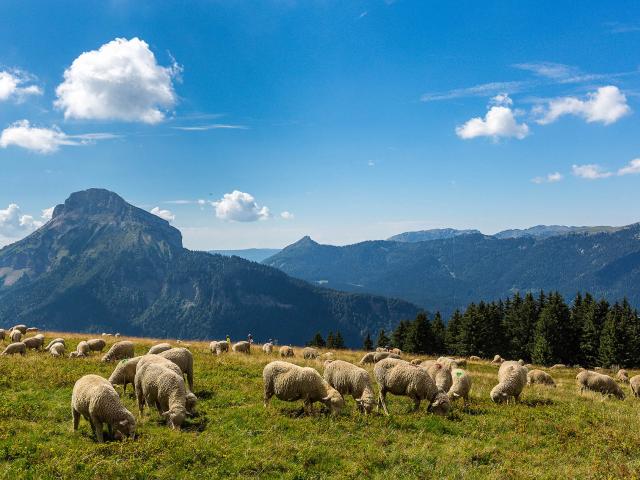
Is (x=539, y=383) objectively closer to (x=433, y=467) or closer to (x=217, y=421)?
Answer: (x=433, y=467)

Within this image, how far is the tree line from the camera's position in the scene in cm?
7256

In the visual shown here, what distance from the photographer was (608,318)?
7550 cm

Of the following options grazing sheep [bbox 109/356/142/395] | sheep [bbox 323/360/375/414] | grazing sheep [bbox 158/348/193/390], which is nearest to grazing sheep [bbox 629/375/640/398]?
sheep [bbox 323/360/375/414]

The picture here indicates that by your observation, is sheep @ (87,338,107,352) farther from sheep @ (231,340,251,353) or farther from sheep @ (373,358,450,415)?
sheep @ (373,358,450,415)

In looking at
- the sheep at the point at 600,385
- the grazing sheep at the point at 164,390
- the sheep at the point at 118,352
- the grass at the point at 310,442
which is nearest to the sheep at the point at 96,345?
the sheep at the point at 118,352

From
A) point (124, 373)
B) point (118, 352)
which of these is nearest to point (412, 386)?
point (124, 373)

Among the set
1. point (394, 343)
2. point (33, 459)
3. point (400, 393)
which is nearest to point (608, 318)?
point (394, 343)

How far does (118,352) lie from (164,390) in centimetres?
1226

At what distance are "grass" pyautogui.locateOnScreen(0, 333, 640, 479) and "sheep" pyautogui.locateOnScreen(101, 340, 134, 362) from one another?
4.60 meters

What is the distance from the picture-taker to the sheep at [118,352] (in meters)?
25.5

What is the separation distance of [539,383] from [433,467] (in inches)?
843

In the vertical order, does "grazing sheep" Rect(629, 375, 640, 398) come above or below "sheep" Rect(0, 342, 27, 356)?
below

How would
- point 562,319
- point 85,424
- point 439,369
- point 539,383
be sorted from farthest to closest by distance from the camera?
point 562,319 → point 539,383 → point 439,369 → point 85,424

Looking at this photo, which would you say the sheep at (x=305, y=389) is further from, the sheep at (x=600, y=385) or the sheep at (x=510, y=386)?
the sheep at (x=600, y=385)
